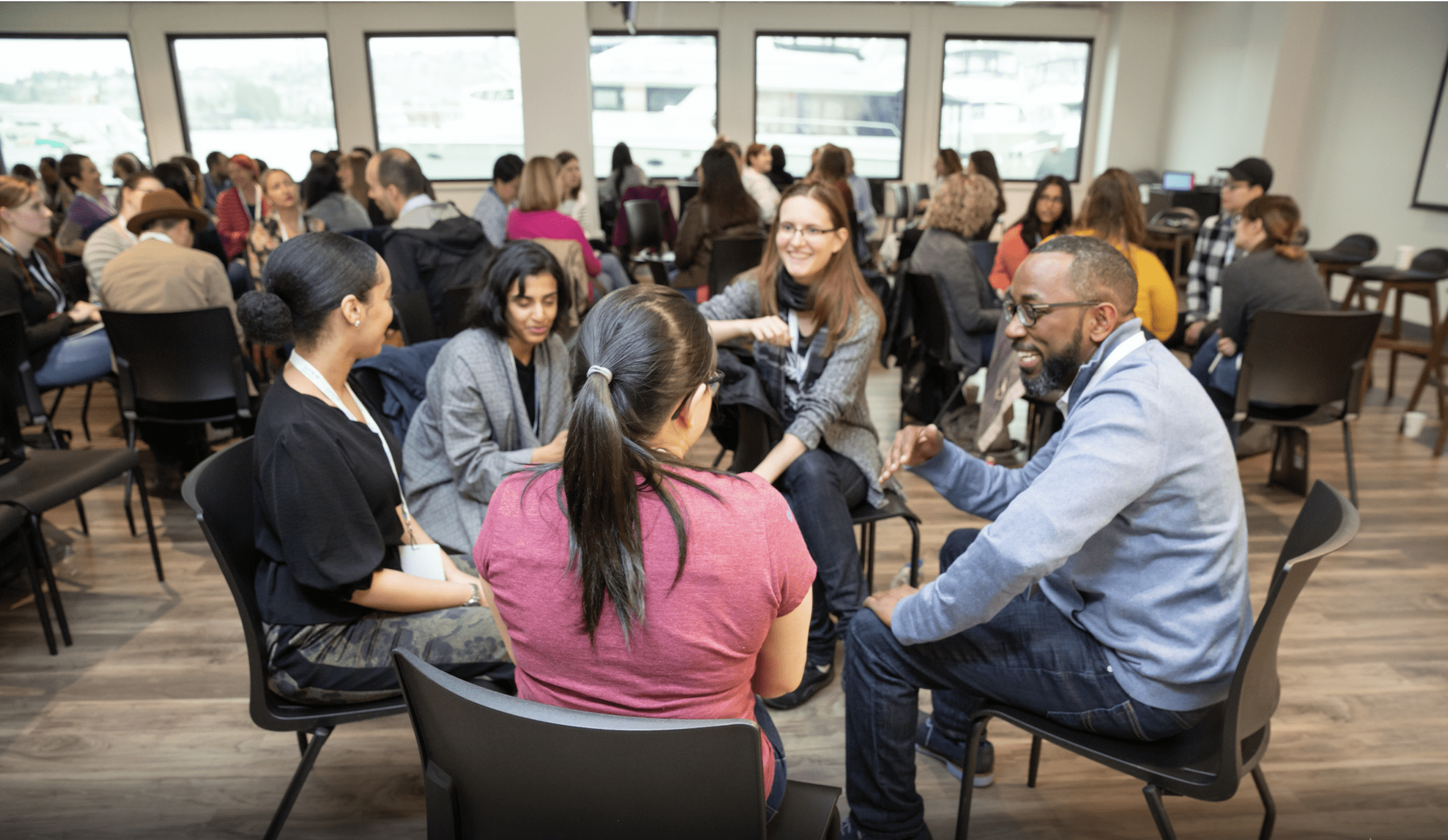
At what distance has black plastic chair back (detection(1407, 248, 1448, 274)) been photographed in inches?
194

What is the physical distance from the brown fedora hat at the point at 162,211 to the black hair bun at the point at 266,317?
2.53 meters

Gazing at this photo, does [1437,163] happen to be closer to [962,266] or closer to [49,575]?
[962,266]

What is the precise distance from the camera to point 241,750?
210 centimetres

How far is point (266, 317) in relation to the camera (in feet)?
5.06

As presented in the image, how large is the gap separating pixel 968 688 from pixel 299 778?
4.10 ft

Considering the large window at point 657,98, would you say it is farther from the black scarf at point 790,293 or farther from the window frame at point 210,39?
the black scarf at point 790,293

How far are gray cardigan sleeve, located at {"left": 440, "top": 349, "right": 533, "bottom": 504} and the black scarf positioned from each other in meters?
0.83

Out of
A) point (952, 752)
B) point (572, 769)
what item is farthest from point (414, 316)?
point (572, 769)

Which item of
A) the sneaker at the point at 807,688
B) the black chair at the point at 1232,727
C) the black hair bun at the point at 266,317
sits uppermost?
the black hair bun at the point at 266,317

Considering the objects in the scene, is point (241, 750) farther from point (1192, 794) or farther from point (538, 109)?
point (538, 109)

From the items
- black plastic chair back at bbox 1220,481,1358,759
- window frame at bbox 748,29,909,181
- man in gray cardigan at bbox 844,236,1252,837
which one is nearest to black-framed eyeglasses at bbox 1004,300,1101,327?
man in gray cardigan at bbox 844,236,1252,837

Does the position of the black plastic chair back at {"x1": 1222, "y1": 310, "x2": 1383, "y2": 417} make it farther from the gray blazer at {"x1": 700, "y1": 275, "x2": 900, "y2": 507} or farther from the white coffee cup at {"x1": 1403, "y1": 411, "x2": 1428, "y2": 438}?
the gray blazer at {"x1": 700, "y1": 275, "x2": 900, "y2": 507}

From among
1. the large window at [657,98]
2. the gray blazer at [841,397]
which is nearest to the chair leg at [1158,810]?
the gray blazer at [841,397]

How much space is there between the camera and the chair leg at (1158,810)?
142 centimetres
